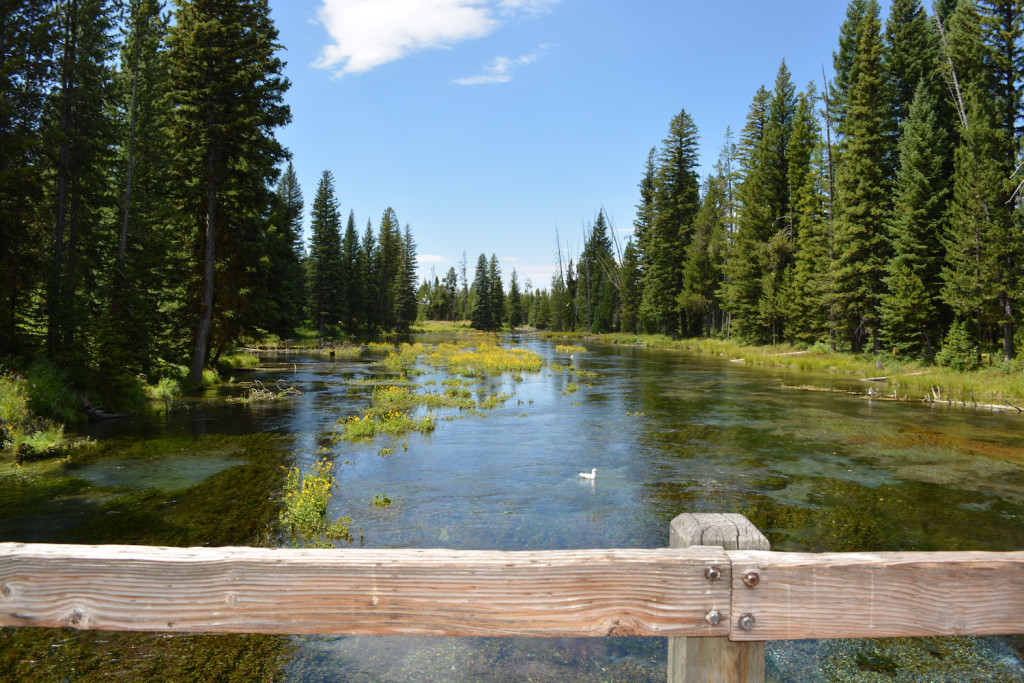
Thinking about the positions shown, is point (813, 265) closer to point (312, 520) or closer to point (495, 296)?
point (312, 520)

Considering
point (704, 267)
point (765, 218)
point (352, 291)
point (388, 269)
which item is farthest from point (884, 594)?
point (388, 269)

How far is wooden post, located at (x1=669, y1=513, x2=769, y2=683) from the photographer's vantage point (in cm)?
217

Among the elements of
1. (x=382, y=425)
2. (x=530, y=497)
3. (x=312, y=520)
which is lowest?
(x=530, y=497)

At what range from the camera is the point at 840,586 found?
2.16 m

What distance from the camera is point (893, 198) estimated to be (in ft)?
103

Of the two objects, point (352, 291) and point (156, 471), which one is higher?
point (352, 291)

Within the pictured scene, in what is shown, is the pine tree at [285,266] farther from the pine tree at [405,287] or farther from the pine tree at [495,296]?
the pine tree at [495,296]

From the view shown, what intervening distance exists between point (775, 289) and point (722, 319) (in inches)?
805

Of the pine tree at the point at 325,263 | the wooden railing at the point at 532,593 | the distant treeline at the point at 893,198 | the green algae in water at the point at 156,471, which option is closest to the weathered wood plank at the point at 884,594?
the wooden railing at the point at 532,593

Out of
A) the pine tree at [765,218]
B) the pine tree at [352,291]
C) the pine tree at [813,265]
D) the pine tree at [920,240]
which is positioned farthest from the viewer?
the pine tree at [352,291]

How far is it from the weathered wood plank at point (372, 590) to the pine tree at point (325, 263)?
6759 cm

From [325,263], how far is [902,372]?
56385mm

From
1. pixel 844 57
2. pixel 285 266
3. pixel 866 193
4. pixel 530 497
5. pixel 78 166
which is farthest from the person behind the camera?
pixel 285 266

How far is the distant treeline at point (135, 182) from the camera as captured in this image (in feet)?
55.0
